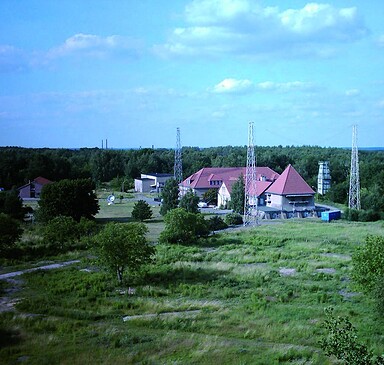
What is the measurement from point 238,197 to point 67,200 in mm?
20263

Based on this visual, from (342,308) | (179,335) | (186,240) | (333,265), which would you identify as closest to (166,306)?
(179,335)

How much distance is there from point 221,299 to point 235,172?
48.9m

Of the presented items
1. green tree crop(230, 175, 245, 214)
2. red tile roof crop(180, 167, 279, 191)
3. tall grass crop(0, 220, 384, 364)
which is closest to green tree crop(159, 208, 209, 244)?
tall grass crop(0, 220, 384, 364)

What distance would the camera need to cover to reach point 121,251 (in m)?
24.2

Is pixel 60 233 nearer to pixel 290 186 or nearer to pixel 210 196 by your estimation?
pixel 290 186

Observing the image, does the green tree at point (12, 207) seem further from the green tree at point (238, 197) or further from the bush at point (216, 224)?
the green tree at point (238, 197)

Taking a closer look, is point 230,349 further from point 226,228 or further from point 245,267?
point 226,228

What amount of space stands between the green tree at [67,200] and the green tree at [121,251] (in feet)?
69.1

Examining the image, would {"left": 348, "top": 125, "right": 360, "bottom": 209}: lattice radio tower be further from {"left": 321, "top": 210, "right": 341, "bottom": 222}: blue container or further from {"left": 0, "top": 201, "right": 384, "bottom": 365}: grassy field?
{"left": 0, "top": 201, "right": 384, "bottom": 365}: grassy field

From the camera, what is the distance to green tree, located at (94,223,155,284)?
24078 mm

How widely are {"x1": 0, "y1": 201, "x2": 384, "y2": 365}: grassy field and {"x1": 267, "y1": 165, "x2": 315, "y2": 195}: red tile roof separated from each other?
77.8ft

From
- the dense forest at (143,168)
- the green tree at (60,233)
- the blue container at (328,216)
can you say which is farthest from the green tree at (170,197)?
the dense forest at (143,168)

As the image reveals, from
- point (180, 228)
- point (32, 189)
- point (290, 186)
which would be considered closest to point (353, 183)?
point (290, 186)

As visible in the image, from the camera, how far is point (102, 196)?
81.9 m
